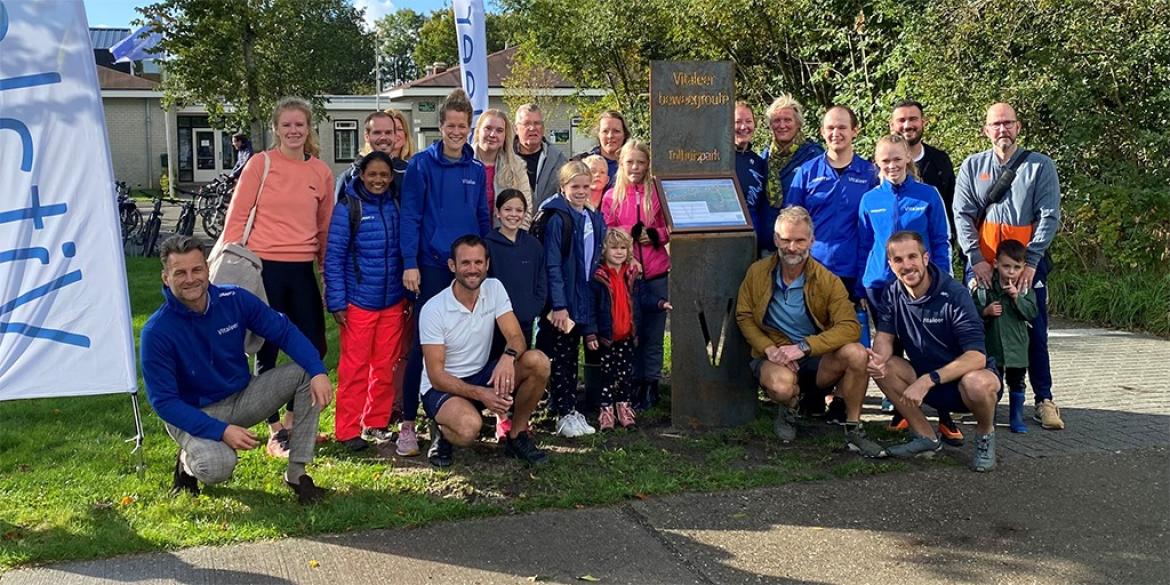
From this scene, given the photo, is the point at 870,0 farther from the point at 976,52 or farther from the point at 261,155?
the point at 261,155

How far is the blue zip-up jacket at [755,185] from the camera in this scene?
6.80 meters

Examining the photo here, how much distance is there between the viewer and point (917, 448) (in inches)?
222

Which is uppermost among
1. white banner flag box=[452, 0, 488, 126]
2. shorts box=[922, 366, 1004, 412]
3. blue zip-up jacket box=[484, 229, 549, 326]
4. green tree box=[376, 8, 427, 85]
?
green tree box=[376, 8, 427, 85]

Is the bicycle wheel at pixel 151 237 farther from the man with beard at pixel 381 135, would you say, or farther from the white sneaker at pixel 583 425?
the white sneaker at pixel 583 425

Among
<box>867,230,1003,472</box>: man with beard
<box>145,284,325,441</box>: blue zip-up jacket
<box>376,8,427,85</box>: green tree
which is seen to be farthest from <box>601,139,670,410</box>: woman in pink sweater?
<box>376,8,427,85</box>: green tree

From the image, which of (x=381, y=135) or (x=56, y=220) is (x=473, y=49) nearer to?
(x=381, y=135)

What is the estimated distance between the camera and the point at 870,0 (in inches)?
519

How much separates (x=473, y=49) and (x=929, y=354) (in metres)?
5.10

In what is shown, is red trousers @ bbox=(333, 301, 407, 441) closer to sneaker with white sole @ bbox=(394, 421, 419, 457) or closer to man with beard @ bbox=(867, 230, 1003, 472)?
sneaker with white sole @ bbox=(394, 421, 419, 457)

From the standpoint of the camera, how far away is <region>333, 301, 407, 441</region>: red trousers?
5.88 m

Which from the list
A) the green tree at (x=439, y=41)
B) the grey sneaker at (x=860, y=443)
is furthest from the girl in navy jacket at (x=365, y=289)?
the green tree at (x=439, y=41)

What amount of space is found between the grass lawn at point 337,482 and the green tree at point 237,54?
18.3 meters

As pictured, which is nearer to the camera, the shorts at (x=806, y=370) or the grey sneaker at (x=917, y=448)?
the grey sneaker at (x=917, y=448)

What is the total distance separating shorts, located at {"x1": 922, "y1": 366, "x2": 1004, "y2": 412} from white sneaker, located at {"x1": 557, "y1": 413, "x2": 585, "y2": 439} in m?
1.92
